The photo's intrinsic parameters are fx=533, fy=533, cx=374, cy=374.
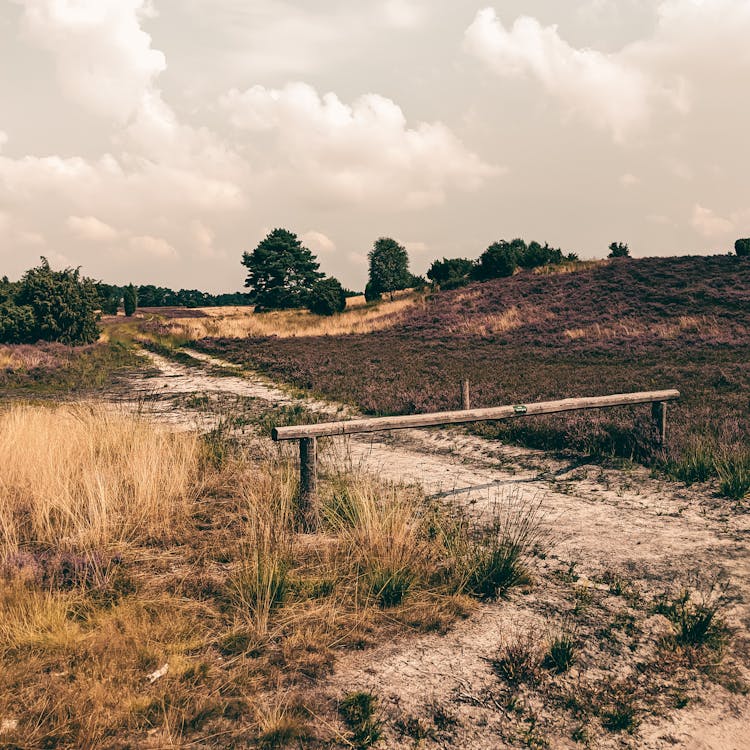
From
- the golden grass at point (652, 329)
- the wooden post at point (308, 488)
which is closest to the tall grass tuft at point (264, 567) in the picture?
the wooden post at point (308, 488)

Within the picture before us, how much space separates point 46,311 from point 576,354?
2701 cm

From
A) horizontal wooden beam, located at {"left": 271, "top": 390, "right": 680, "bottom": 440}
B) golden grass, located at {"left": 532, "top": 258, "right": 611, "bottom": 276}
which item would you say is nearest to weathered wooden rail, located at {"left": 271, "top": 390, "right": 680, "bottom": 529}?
horizontal wooden beam, located at {"left": 271, "top": 390, "right": 680, "bottom": 440}

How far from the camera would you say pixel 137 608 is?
13.0ft

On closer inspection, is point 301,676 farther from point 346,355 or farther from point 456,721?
point 346,355

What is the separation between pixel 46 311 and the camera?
2891 cm

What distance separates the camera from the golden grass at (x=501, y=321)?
2773 centimetres

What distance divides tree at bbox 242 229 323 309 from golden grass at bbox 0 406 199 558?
2249 inches

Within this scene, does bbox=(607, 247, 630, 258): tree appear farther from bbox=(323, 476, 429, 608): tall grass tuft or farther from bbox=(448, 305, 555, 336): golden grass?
bbox=(323, 476, 429, 608): tall grass tuft

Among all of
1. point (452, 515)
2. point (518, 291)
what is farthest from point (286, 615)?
point (518, 291)

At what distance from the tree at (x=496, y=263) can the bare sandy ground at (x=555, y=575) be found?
3327 centimetres

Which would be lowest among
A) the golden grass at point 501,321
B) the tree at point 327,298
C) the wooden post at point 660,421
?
the wooden post at point 660,421

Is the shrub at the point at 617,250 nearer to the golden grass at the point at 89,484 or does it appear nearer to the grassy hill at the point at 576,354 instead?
the grassy hill at the point at 576,354

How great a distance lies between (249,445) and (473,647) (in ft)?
20.4

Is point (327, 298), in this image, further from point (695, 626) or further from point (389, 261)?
point (695, 626)
